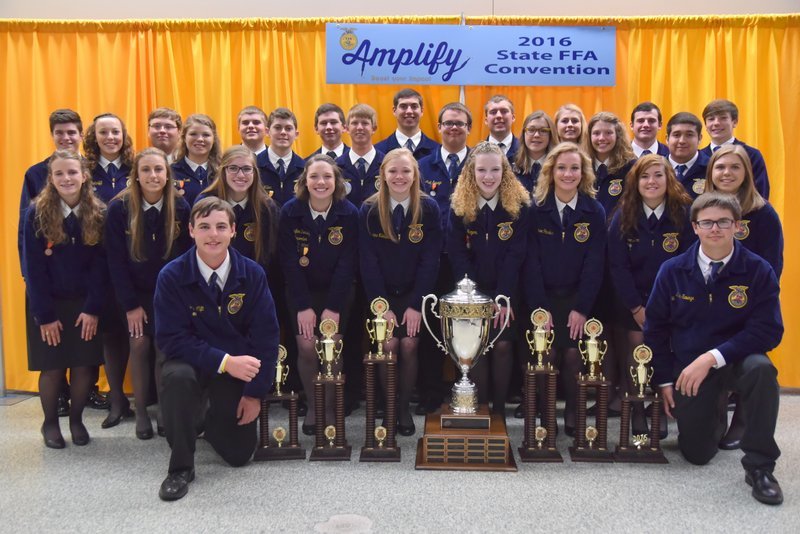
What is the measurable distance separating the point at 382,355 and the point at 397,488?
0.64m

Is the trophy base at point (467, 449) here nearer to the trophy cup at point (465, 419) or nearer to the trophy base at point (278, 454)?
the trophy cup at point (465, 419)

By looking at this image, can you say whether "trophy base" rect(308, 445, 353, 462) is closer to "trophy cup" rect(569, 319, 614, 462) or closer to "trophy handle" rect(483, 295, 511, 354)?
"trophy handle" rect(483, 295, 511, 354)

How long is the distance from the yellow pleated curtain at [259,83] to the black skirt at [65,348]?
1.43 meters

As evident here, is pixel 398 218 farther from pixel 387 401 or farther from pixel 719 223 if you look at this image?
pixel 719 223

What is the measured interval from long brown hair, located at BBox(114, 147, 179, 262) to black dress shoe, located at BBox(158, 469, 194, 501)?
1161 mm

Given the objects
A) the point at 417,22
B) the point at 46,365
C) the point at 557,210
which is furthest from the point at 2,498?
the point at 417,22

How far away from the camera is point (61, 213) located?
341cm

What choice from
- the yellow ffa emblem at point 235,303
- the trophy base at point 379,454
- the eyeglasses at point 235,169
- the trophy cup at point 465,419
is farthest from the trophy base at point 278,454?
the eyeglasses at point 235,169

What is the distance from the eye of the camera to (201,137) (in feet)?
12.8

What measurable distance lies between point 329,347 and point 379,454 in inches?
22.5

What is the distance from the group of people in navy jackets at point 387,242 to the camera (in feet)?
11.3

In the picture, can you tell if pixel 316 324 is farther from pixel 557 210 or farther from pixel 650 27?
pixel 650 27

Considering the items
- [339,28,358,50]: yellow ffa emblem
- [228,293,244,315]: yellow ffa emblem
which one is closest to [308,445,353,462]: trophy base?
[228,293,244,315]: yellow ffa emblem

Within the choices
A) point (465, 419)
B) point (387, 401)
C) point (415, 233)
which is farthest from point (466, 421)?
point (415, 233)
